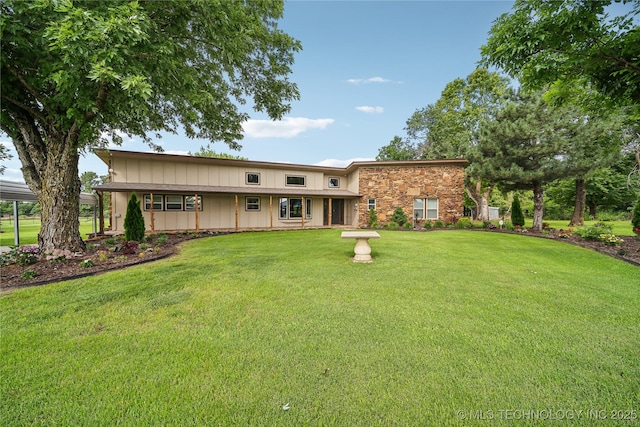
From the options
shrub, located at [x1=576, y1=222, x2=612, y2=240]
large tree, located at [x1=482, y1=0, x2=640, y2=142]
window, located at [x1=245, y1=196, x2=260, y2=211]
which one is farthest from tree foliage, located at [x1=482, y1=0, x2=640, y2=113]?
window, located at [x1=245, y1=196, x2=260, y2=211]

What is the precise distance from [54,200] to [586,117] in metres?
21.1

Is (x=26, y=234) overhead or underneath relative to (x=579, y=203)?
underneath

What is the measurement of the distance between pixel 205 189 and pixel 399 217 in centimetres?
1186

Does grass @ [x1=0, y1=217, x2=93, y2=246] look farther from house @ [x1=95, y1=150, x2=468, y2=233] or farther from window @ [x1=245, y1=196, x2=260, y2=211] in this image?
window @ [x1=245, y1=196, x2=260, y2=211]

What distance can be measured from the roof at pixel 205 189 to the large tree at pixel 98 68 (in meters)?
4.00

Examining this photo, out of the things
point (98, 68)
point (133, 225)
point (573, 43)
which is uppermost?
point (573, 43)

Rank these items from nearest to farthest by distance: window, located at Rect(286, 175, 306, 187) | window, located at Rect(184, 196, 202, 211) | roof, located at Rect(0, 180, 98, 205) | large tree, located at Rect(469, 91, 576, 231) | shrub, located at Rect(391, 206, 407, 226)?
roof, located at Rect(0, 180, 98, 205) → large tree, located at Rect(469, 91, 576, 231) → window, located at Rect(184, 196, 202, 211) → shrub, located at Rect(391, 206, 407, 226) → window, located at Rect(286, 175, 306, 187)

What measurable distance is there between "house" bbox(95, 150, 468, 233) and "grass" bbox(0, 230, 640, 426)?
996cm

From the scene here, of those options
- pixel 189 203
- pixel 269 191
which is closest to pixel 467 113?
pixel 269 191

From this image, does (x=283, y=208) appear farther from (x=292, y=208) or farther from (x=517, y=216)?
(x=517, y=216)

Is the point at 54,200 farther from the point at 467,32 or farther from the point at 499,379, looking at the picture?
the point at 467,32

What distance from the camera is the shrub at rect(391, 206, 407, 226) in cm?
1631

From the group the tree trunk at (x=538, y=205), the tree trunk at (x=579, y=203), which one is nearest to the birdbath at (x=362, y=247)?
the tree trunk at (x=538, y=205)

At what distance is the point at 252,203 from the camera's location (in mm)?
15969
